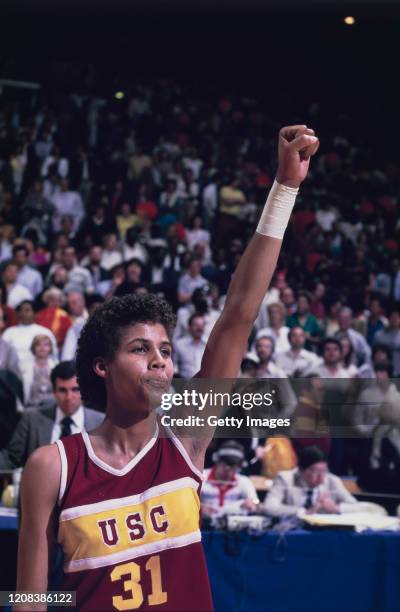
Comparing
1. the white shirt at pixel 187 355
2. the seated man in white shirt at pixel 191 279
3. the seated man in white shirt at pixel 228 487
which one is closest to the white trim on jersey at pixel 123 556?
the seated man in white shirt at pixel 228 487

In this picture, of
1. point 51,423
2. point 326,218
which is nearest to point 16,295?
point 51,423

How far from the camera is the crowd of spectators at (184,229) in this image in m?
9.14

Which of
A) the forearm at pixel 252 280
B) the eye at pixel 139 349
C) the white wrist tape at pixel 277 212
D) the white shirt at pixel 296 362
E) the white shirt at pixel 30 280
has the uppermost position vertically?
the white shirt at pixel 30 280

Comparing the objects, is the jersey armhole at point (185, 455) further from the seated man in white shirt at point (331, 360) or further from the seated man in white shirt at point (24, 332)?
the seated man in white shirt at point (331, 360)

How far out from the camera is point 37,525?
2230 mm

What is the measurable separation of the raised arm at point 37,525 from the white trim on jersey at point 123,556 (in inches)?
2.4

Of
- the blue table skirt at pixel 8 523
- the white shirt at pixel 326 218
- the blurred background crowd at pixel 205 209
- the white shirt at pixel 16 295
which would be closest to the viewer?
the blue table skirt at pixel 8 523

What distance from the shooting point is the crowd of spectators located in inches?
360

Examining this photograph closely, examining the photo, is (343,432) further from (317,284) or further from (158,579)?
(317,284)

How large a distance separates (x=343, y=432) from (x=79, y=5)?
40.4 feet

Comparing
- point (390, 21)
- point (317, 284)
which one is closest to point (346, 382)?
point (317, 284)

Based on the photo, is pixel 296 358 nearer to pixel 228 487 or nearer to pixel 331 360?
pixel 331 360

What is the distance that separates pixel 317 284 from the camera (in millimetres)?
12359

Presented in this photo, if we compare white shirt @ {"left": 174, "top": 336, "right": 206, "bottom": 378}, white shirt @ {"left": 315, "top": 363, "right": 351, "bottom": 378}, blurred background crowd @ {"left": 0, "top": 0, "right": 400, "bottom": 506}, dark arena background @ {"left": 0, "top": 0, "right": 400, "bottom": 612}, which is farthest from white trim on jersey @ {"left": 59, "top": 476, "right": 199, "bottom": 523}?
white shirt @ {"left": 315, "top": 363, "right": 351, "bottom": 378}
